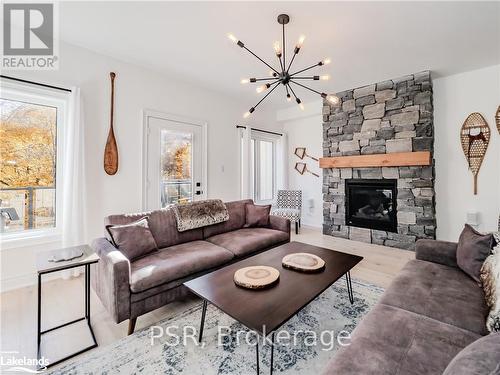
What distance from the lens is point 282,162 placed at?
571 cm

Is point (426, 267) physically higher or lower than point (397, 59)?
lower

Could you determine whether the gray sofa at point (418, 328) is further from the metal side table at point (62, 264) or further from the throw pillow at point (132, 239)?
the throw pillow at point (132, 239)

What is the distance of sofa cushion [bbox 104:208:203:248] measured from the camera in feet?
8.02

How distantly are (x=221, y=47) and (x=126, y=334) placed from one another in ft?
10.2

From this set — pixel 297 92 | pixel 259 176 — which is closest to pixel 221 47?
pixel 297 92

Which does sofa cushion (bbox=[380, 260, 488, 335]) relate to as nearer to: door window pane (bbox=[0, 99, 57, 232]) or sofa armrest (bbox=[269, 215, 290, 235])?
sofa armrest (bbox=[269, 215, 290, 235])

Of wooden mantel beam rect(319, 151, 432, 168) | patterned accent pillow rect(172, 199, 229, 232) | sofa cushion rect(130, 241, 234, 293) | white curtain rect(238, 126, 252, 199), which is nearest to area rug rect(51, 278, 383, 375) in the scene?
sofa cushion rect(130, 241, 234, 293)

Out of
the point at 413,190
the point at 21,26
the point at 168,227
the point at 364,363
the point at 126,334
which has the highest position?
the point at 21,26

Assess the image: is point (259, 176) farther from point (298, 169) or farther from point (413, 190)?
point (413, 190)

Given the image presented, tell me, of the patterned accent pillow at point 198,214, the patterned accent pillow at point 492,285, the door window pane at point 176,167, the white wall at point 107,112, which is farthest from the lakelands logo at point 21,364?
the patterned accent pillow at point 492,285

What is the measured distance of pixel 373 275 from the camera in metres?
2.79

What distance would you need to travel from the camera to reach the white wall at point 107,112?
261 cm

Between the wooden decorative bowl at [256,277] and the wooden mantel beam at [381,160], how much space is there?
3.12m

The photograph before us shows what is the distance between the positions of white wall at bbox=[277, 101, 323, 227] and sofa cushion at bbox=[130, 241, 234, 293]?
11.0 ft
